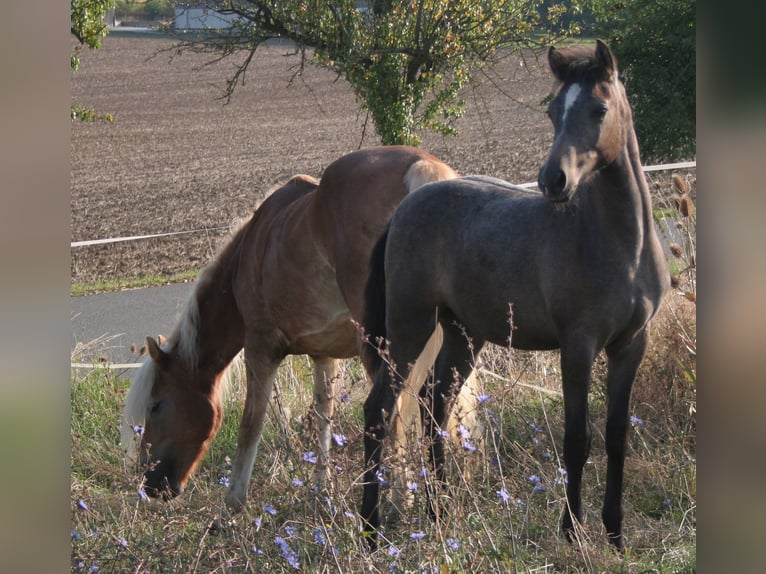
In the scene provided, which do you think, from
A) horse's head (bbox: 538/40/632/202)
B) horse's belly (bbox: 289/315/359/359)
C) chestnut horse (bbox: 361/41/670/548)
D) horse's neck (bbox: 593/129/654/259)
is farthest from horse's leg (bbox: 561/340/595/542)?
horse's belly (bbox: 289/315/359/359)

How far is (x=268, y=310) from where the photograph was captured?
468cm

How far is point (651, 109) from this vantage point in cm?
885

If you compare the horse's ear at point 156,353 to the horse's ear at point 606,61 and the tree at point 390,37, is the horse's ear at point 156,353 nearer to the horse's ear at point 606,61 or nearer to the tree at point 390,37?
the horse's ear at point 606,61

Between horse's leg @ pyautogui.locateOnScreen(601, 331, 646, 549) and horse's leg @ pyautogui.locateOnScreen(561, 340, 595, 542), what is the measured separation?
0.12 metres

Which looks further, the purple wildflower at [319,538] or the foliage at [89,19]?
the foliage at [89,19]

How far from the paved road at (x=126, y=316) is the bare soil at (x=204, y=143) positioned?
1.06m

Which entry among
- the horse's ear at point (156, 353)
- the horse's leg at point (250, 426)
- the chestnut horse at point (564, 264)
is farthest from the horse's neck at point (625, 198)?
the horse's ear at point (156, 353)

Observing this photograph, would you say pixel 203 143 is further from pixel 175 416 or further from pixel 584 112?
pixel 584 112

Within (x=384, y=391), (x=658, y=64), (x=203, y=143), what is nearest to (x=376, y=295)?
(x=384, y=391)

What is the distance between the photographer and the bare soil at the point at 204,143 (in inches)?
548

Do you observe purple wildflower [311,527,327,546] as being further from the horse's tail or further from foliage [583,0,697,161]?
foliage [583,0,697,161]

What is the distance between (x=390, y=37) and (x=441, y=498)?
5282 mm
